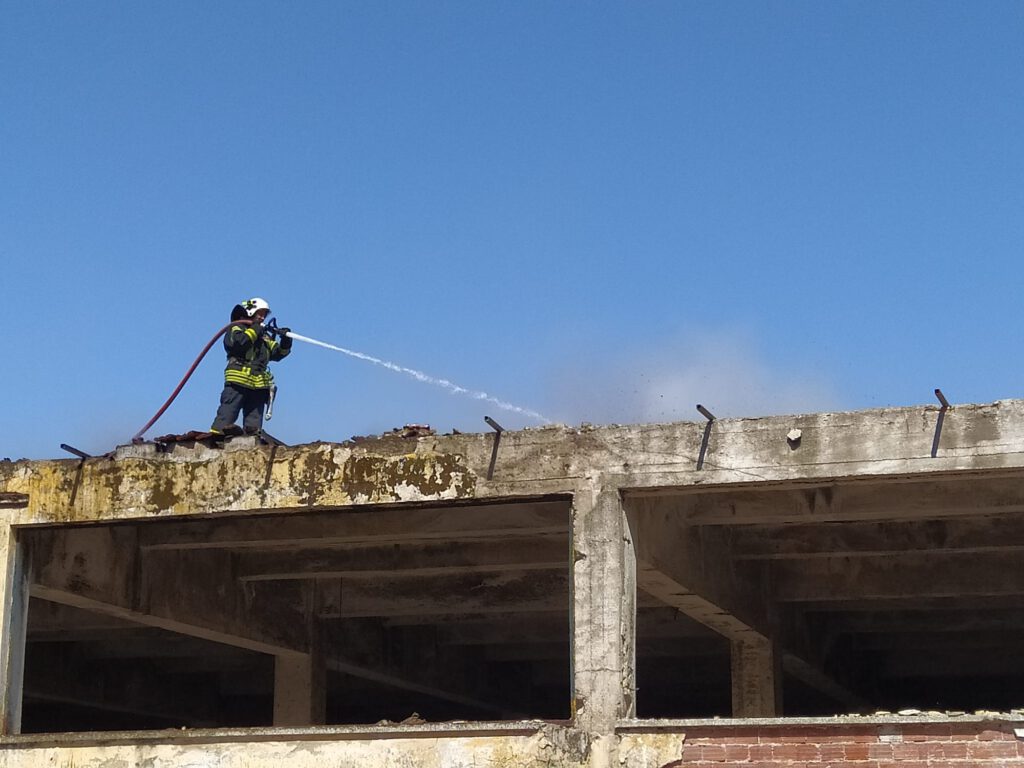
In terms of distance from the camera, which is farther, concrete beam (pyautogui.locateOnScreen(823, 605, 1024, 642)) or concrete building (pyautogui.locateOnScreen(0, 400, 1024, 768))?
concrete beam (pyautogui.locateOnScreen(823, 605, 1024, 642))

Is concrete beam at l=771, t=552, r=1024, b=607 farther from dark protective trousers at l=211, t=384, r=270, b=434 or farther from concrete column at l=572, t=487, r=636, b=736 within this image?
dark protective trousers at l=211, t=384, r=270, b=434

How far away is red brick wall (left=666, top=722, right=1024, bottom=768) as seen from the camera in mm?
11430

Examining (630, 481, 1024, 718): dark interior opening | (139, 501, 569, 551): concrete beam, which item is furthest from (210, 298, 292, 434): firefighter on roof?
(630, 481, 1024, 718): dark interior opening

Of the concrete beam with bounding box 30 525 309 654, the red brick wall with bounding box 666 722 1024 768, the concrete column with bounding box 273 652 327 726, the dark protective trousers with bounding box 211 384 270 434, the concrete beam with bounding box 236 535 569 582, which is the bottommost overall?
the red brick wall with bounding box 666 722 1024 768

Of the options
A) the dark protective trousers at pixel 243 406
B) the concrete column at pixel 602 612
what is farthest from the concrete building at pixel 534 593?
the dark protective trousers at pixel 243 406

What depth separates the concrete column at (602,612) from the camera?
40.3 ft

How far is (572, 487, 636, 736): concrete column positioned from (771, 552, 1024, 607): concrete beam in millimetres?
5481

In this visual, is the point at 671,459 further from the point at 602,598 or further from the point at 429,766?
the point at 429,766

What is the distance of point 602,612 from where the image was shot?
1246 cm

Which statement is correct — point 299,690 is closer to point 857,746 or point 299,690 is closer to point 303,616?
point 303,616

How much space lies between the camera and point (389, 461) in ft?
43.8

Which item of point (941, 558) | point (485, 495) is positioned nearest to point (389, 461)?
point (485, 495)

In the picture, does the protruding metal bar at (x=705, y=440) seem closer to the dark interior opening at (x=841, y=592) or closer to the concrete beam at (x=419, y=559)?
the dark interior opening at (x=841, y=592)

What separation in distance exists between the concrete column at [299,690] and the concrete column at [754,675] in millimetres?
4803
